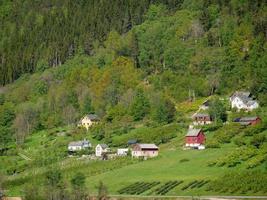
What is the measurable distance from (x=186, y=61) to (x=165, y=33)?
18.7 meters

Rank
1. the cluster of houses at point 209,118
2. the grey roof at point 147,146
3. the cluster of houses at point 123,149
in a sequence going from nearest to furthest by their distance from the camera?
1. the cluster of houses at point 209,118
2. the cluster of houses at point 123,149
3. the grey roof at point 147,146

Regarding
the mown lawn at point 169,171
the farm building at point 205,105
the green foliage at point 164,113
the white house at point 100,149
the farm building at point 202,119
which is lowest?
the mown lawn at point 169,171

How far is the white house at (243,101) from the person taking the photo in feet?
423

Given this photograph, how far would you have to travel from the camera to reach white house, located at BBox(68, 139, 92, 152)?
125250 mm

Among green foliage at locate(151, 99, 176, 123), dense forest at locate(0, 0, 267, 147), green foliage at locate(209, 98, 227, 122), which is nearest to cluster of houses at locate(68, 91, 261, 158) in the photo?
green foliage at locate(209, 98, 227, 122)

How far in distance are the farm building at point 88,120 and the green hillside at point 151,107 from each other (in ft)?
9.04

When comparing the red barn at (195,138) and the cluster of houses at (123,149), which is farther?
the cluster of houses at (123,149)

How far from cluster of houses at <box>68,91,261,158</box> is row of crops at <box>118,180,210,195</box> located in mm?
20731

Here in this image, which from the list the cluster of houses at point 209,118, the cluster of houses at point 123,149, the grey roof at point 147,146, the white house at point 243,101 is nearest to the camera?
the cluster of houses at point 209,118

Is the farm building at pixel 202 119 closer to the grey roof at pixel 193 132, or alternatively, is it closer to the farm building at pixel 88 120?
the grey roof at pixel 193 132

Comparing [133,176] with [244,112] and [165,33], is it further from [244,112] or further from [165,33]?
[165,33]

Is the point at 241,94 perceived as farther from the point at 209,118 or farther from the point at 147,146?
the point at 147,146

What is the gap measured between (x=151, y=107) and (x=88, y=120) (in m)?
14.9

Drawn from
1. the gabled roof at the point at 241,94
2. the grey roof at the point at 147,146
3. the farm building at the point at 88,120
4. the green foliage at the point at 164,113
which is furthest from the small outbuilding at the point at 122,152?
the farm building at the point at 88,120
